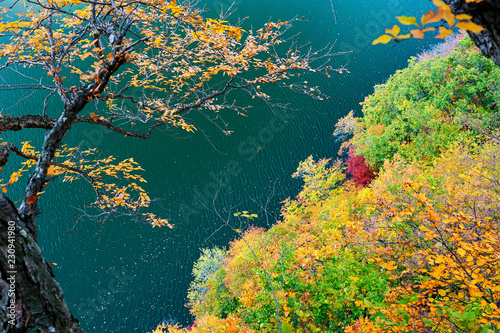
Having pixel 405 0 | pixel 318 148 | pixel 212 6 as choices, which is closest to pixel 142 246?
pixel 318 148

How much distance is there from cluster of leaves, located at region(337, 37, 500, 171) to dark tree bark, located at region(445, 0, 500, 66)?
10736mm

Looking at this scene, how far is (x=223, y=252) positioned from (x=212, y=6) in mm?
20063

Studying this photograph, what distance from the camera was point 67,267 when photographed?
49.2 feet

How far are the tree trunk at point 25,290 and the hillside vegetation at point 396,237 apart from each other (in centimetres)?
124

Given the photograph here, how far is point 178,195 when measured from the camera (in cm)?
1722

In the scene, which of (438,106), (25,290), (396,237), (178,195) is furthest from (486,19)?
(178,195)

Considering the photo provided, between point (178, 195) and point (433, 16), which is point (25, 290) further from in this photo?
point (178, 195)

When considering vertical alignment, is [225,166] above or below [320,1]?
below

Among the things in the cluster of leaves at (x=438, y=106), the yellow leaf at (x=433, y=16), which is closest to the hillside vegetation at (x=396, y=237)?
the cluster of leaves at (x=438, y=106)

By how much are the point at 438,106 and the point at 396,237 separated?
373 inches

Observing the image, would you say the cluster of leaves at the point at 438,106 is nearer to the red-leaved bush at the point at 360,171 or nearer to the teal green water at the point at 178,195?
the red-leaved bush at the point at 360,171

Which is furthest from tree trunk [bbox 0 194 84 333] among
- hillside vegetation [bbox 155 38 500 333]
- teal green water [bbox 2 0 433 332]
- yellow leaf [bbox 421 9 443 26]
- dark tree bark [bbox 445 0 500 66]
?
teal green water [bbox 2 0 433 332]

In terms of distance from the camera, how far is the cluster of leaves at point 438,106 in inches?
423

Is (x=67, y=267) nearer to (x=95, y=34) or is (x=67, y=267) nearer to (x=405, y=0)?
(x=95, y=34)
